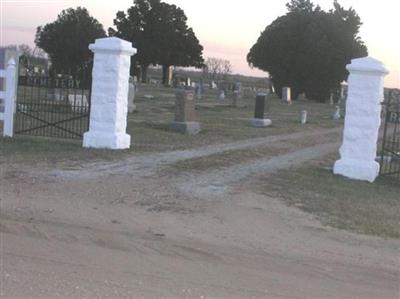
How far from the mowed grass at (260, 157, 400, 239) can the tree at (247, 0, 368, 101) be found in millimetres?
44088

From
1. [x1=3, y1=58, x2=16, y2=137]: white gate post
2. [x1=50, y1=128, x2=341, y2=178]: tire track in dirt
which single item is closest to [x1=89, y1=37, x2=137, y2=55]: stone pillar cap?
[x1=3, y1=58, x2=16, y2=137]: white gate post

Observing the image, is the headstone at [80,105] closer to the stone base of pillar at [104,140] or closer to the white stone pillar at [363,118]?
the stone base of pillar at [104,140]

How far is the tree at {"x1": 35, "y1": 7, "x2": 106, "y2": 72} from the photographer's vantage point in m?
62.4

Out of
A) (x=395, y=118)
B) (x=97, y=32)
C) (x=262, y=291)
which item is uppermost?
(x=97, y=32)

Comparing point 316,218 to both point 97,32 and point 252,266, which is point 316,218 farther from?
point 97,32

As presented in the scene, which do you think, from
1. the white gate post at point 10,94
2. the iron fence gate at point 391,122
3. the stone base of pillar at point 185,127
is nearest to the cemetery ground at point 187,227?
the iron fence gate at point 391,122

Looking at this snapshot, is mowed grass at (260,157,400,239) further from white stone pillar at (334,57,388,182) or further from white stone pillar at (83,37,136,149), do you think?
white stone pillar at (83,37,136,149)

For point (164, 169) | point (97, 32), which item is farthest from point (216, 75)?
point (164, 169)

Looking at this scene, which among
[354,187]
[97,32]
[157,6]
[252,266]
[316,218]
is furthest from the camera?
[157,6]

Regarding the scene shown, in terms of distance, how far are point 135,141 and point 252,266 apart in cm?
969

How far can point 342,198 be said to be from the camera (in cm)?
1004

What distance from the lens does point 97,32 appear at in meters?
64.2

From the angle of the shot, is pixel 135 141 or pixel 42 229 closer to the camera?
pixel 42 229

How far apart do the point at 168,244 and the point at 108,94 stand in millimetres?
7402
